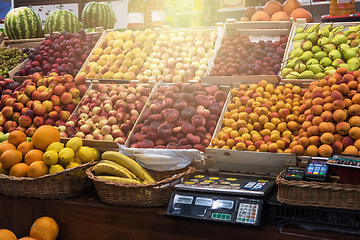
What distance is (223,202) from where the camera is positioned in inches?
59.8

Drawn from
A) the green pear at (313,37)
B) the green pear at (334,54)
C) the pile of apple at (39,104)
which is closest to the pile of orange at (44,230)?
the pile of apple at (39,104)

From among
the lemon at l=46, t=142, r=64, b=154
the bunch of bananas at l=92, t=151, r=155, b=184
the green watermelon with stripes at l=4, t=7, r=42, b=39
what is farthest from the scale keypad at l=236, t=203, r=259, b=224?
the green watermelon with stripes at l=4, t=7, r=42, b=39

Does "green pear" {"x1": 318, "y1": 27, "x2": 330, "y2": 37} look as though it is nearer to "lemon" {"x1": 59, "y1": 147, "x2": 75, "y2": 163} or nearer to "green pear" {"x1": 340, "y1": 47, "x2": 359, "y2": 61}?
"green pear" {"x1": 340, "y1": 47, "x2": 359, "y2": 61}

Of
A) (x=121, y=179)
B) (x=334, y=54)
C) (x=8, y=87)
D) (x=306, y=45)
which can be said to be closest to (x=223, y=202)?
(x=121, y=179)

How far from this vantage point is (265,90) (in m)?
2.39

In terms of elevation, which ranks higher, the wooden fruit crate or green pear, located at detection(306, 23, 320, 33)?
green pear, located at detection(306, 23, 320, 33)

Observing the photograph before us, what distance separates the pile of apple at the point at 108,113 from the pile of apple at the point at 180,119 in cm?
12

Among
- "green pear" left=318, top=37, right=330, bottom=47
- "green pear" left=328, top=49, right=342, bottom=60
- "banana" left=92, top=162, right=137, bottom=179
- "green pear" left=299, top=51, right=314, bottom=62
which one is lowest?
"banana" left=92, top=162, right=137, bottom=179

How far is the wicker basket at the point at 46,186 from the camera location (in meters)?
1.97

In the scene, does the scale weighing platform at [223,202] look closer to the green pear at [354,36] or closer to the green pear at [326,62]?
the green pear at [326,62]

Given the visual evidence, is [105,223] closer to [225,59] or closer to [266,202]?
[266,202]

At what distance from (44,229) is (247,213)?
121cm

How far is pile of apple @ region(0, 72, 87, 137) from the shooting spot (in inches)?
106

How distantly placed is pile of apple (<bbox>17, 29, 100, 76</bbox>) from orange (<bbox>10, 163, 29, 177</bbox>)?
5.44ft
